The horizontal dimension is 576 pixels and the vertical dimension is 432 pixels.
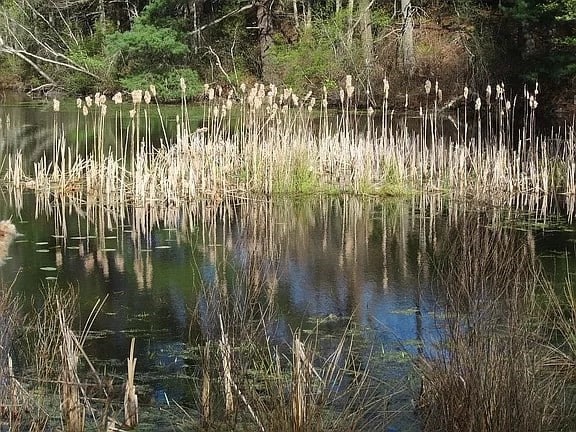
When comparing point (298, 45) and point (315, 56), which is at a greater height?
point (298, 45)

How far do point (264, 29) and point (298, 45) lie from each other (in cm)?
118

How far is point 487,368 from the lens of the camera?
3410 mm

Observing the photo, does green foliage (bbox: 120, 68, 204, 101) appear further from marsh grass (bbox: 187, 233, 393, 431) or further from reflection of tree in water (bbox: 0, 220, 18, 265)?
marsh grass (bbox: 187, 233, 393, 431)

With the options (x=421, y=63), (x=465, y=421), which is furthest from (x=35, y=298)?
(x=421, y=63)

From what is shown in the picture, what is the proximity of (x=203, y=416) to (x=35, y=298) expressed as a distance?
105 inches

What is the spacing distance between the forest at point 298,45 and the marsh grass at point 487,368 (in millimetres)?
15678

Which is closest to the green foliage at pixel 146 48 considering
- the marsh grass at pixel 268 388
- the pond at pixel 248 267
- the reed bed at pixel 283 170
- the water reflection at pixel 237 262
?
the reed bed at pixel 283 170

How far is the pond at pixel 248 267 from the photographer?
16.7 ft

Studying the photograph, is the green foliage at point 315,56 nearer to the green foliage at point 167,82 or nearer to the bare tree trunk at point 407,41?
Answer: the bare tree trunk at point 407,41

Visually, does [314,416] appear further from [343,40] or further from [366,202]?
[343,40]

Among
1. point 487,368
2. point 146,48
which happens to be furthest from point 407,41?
point 487,368

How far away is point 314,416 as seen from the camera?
342 cm

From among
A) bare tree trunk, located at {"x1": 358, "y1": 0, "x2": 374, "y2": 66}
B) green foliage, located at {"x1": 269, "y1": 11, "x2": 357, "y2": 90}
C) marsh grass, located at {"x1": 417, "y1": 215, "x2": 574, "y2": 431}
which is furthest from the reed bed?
green foliage, located at {"x1": 269, "y1": 11, "x2": 357, "y2": 90}

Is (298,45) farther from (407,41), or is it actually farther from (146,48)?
(146,48)
